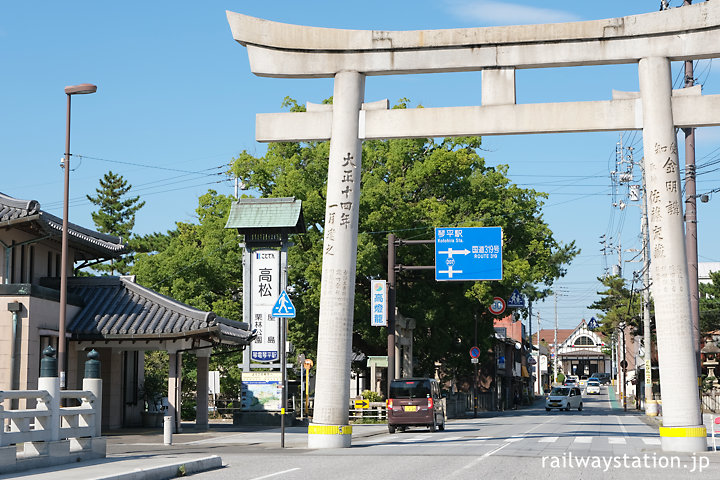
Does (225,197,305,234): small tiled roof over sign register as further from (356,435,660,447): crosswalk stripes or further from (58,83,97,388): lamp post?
(356,435,660,447): crosswalk stripes

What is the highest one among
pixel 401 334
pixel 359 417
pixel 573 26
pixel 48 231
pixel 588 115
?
pixel 573 26

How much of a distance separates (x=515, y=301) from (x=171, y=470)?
42.3 metres

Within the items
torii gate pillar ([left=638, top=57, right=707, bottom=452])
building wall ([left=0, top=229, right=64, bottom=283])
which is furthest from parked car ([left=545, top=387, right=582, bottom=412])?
torii gate pillar ([left=638, top=57, right=707, bottom=452])

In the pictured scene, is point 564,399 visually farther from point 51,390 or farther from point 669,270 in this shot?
→ point 51,390

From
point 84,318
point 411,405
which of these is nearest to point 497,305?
point 411,405

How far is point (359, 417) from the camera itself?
43.1 metres

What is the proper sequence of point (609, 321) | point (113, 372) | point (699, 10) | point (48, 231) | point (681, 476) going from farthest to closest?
point (609, 321) < point (113, 372) < point (48, 231) < point (699, 10) < point (681, 476)

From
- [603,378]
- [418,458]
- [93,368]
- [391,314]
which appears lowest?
[603,378]

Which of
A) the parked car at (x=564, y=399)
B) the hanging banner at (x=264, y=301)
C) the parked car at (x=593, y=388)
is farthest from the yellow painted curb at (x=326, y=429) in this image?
the parked car at (x=593, y=388)

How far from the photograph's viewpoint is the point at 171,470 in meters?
15.7

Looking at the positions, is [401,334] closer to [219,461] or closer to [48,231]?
[48,231]

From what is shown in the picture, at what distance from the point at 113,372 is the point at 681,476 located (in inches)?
924

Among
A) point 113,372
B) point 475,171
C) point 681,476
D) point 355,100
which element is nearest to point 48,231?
point 113,372

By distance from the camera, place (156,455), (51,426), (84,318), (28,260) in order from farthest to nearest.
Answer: (28,260) < (84,318) < (156,455) < (51,426)
